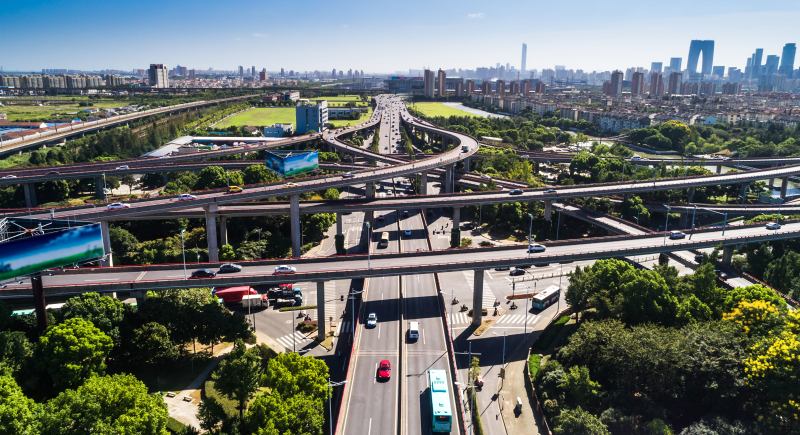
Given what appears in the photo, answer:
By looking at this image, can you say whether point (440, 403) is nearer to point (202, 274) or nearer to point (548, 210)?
point (202, 274)

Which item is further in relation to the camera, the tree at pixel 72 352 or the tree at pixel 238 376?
the tree at pixel 238 376

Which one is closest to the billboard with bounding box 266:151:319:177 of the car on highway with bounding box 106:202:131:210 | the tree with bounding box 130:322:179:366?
the car on highway with bounding box 106:202:131:210

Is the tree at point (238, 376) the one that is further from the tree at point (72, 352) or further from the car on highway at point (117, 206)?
the car on highway at point (117, 206)

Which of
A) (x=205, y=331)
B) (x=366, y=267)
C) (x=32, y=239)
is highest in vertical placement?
(x=32, y=239)

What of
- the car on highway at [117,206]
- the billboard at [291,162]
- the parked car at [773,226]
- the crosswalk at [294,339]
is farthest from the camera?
the billboard at [291,162]

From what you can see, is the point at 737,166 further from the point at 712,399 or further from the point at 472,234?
the point at 712,399

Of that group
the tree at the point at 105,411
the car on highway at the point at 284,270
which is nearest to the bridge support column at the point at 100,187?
the car on highway at the point at 284,270

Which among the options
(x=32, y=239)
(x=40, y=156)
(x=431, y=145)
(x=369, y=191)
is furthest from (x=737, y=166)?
(x=40, y=156)
